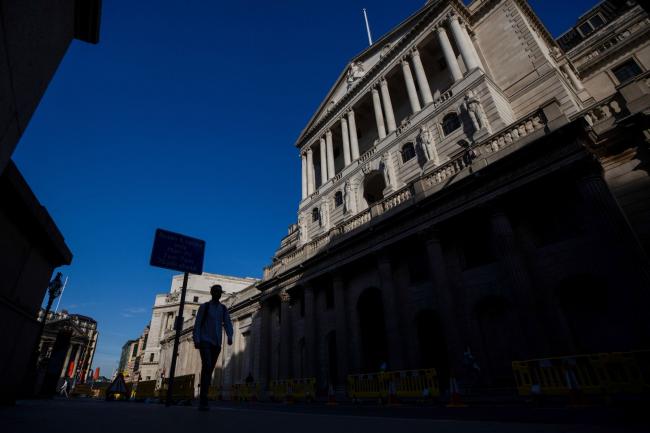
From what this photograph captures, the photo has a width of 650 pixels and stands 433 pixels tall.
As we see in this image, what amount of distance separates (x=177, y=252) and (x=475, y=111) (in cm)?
1656

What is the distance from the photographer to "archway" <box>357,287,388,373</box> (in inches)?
717

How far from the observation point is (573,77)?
851 inches

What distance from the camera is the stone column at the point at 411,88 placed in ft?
76.4

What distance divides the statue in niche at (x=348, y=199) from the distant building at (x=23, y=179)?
1782cm

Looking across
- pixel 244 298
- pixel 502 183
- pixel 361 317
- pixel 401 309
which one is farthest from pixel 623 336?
pixel 244 298

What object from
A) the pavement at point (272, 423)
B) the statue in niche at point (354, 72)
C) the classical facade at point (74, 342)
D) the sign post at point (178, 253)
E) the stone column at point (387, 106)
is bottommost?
the pavement at point (272, 423)

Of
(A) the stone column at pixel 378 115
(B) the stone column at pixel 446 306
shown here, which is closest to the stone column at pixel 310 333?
(B) the stone column at pixel 446 306

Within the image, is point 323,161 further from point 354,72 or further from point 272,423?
point 272,423

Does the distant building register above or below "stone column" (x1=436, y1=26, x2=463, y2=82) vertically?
below

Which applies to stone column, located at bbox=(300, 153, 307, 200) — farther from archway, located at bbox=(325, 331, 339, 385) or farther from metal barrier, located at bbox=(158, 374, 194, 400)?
metal barrier, located at bbox=(158, 374, 194, 400)

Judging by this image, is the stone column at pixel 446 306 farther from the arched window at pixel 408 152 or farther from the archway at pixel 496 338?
the arched window at pixel 408 152

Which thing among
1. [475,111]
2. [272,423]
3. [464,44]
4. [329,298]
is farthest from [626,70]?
[272,423]

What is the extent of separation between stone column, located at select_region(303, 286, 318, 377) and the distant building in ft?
47.7

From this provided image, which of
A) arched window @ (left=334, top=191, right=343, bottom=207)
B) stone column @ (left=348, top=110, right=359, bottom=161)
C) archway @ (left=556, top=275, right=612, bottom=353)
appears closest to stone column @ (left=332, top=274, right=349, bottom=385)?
arched window @ (left=334, top=191, right=343, bottom=207)
